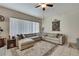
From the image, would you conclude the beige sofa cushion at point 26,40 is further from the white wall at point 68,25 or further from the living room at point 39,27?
the white wall at point 68,25

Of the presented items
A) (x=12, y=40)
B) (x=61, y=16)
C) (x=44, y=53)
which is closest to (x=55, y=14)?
(x=61, y=16)

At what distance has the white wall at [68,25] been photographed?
1.82 metres

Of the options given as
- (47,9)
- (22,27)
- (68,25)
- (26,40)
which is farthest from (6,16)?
(68,25)

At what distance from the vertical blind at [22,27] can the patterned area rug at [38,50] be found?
295 mm

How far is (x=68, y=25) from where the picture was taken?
188cm

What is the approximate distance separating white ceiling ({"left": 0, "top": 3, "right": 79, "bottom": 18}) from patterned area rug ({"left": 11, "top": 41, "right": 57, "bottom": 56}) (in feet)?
1.95

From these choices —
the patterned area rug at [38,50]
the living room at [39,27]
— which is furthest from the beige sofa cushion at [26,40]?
the patterned area rug at [38,50]

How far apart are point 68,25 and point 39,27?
0.59 meters

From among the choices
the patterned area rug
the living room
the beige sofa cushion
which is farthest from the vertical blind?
the patterned area rug

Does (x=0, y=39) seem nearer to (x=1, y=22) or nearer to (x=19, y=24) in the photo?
(x=1, y=22)

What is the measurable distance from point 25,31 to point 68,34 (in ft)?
2.88

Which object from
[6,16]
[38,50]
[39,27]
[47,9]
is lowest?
[38,50]

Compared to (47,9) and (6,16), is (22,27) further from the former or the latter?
(47,9)

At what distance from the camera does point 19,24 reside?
190 cm
